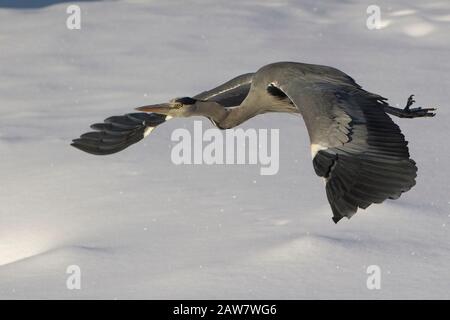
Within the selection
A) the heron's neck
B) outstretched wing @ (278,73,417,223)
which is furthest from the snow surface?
outstretched wing @ (278,73,417,223)

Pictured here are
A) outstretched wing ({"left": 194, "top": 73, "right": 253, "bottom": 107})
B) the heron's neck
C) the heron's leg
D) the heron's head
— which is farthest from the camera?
outstretched wing ({"left": 194, "top": 73, "right": 253, "bottom": 107})

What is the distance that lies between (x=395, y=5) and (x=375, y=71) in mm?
5448

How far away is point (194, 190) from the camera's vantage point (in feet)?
38.2

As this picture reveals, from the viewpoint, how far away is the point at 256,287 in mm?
8625

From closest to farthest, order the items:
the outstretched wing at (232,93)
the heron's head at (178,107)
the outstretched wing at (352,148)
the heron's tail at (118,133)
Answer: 1. the outstretched wing at (352,148)
2. the heron's head at (178,107)
3. the outstretched wing at (232,93)
4. the heron's tail at (118,133)

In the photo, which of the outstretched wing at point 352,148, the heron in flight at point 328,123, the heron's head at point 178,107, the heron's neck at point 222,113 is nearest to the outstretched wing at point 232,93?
the heron in flight at point 328,123

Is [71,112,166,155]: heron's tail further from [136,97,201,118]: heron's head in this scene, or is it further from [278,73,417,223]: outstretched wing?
[278,73,417,223]: outstretched wing

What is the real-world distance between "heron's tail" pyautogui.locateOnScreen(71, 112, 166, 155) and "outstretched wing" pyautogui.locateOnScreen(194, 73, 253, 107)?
1.36 feet

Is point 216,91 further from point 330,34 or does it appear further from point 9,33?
point 9,33

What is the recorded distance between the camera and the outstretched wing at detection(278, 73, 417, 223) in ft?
23.5

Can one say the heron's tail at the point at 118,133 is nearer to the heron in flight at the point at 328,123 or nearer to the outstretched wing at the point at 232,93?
the heron in flight at the point at 328,123

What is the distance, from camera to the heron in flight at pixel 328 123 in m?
7.22

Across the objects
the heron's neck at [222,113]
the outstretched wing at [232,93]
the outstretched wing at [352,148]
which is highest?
the outstretched wing at [232,93]

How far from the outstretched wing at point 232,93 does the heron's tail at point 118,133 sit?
415 mm
